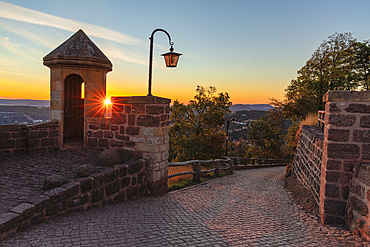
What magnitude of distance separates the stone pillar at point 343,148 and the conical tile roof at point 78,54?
6.13 meters

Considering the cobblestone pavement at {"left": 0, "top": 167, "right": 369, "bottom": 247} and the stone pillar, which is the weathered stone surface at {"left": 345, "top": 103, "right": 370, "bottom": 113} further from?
the cobblestone pavement at {"left": 0, "top": 167, "right": 369, "bottom": 247}

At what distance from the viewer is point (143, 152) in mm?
5441

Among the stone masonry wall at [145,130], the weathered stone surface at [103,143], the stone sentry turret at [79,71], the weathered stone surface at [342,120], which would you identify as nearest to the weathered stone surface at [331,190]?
the weathered stone surface at [342,120]

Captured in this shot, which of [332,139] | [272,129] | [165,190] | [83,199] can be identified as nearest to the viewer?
[83,199]

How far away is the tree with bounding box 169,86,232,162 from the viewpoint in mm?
22406

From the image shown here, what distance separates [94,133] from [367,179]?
6320 millimetres

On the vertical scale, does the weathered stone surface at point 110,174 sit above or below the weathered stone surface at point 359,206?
above

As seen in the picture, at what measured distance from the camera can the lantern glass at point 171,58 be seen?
6289 millimetres

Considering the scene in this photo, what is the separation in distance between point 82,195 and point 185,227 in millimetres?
1913

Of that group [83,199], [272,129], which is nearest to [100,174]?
[83,199]

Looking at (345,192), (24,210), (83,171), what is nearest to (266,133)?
(345,192)

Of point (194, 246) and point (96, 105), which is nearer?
point (194, 246)

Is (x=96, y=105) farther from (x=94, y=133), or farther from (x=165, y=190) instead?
(x=165, y=190)

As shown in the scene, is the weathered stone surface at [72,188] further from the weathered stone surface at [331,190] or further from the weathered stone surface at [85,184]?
the weathered stone surface at [331,190]
